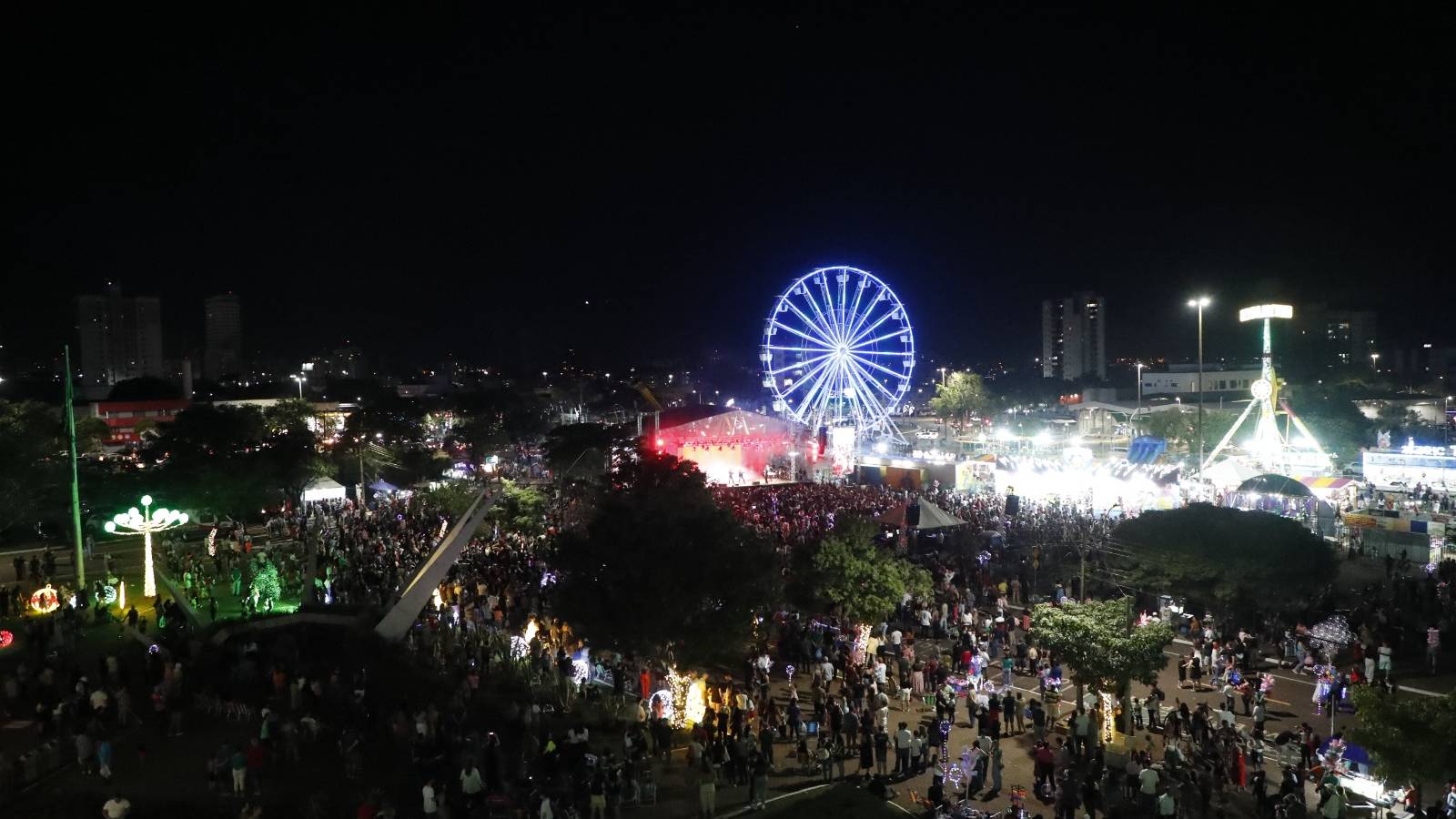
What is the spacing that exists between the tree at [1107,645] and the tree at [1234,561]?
6.36 m

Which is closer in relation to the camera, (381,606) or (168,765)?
(168,765)

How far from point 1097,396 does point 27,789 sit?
8047 centimetres

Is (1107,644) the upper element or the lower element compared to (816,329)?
lower

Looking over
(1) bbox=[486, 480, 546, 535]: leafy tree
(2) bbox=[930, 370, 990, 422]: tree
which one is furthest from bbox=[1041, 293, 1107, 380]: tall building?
(1) bbox=[486, 480, 546, 535]: leafy tree

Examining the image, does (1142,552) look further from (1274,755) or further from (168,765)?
(168,765)

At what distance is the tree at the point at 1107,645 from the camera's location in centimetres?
1130

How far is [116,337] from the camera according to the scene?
370 feet

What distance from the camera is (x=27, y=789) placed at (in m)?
10.4

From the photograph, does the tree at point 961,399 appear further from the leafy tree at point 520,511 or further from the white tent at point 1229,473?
the leafy tree at point 520,511

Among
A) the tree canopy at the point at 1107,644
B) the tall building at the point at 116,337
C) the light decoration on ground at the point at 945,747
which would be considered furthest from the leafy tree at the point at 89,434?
the tall building at the point at 116,337

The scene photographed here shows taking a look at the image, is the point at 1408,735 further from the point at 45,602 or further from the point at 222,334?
the point at 222,334

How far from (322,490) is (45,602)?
14553mm

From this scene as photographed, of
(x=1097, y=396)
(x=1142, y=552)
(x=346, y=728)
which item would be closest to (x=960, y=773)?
(x=346, y=728)

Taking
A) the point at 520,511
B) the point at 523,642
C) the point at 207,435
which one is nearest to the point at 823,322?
the point at 520,511
